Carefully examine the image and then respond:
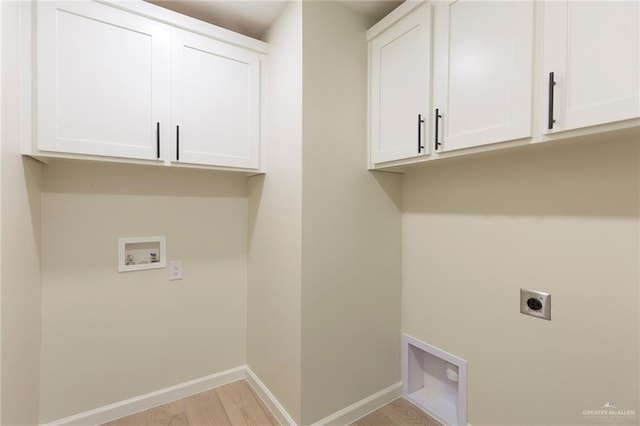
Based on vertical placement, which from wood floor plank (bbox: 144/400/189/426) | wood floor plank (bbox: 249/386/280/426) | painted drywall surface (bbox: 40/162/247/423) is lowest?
wood floor plank (bbox: 144/400/189/426)

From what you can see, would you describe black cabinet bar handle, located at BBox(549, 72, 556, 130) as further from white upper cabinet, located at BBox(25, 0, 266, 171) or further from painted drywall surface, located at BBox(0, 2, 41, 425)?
painted drywall surface, located at BBox(0, 2, 41, 425)

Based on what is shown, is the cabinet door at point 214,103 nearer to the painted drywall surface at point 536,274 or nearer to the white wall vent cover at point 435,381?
the painted drywall surface at point 536,274

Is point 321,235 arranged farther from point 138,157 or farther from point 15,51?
point 15,51

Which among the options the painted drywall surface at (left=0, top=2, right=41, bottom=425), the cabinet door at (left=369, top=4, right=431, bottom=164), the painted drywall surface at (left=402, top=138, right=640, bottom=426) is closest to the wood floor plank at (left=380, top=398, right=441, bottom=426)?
the painted drywall surface at (left=402, top=138, right=640, bottom=426)

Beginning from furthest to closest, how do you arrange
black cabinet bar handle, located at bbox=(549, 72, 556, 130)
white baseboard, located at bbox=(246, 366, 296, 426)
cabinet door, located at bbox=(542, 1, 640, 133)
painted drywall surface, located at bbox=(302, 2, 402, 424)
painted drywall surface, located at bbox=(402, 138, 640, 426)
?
Answer: white baseboard, located at bbox=(246, 366, 296, 426)
painted drywall surface, located at bbox=(302, 2, 402, 424)
painted drywall surface, located at bbox=(402, 138, 640, 426)
black cabinet bar handle, located at bbox=(549, 72, 556, 130)
cabinet door, located at bbox=(542, 1, 640, 133)

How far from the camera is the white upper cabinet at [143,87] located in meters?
1.37

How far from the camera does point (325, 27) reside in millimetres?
1654

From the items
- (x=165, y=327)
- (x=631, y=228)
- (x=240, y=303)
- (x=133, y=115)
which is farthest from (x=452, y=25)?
(x=165, y=327)

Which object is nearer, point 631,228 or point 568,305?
point 631,228

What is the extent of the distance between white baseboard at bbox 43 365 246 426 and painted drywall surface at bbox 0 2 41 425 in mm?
226

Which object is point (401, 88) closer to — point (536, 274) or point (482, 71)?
point (482, 71)

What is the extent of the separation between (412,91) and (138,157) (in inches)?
59.3

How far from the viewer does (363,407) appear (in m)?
1.85

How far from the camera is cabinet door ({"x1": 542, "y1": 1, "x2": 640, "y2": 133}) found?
90cm
